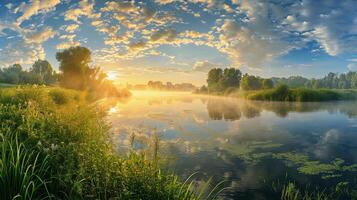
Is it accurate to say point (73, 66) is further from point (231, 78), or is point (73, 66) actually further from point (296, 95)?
point (231, 78)

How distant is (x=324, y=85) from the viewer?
507ft

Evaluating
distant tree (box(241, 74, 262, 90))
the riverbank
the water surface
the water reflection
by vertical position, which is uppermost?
distant tree (box(241, 74, 262, 90))

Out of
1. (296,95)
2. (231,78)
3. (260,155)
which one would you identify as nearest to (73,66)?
(296,95)

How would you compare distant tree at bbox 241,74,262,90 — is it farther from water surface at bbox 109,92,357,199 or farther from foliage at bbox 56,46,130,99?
water surface at bbox 109,92,357,199

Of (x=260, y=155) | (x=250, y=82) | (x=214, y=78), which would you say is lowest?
(x=260, y=155)

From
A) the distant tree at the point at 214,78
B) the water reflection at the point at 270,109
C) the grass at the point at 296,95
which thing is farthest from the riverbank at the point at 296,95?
the distant tree at the point at 214,78

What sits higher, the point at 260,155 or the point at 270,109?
the point at 270,109

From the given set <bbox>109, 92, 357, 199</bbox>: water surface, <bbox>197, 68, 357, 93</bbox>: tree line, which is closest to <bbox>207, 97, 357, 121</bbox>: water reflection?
<bbox>109, 92, 357, 199</bbox>: water surface

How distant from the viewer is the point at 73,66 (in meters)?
48.2

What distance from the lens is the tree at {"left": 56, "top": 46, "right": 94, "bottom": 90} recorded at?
157 ft

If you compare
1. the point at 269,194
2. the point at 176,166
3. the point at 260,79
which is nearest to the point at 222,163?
the point at 176,166

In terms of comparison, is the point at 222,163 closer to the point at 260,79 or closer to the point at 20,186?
the point at 20,186

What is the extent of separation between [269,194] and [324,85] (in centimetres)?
16869

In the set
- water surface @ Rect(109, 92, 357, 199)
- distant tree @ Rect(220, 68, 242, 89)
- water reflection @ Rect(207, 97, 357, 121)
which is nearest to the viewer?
water surface @ Rect(109, 92, 357, 199)
